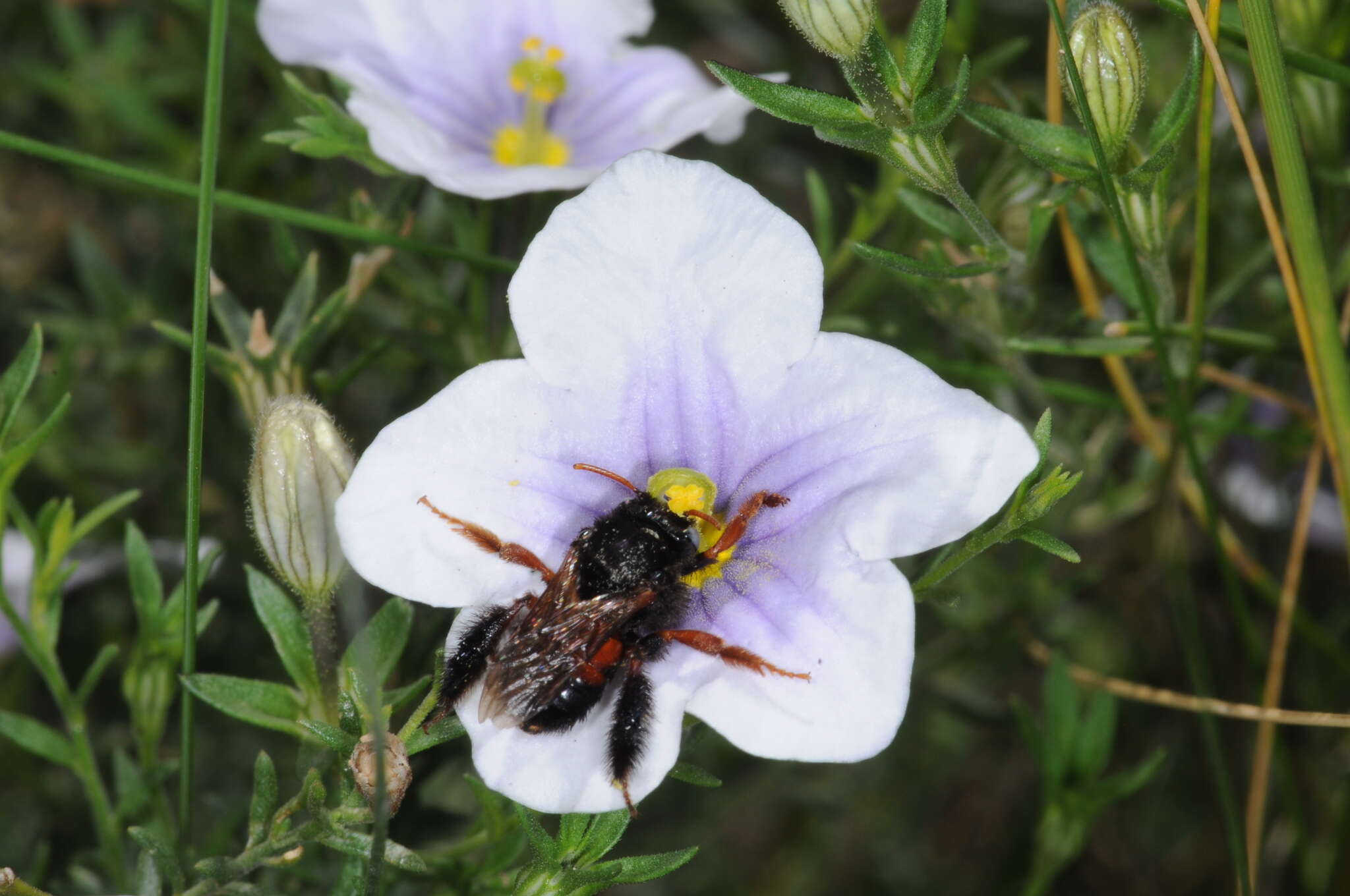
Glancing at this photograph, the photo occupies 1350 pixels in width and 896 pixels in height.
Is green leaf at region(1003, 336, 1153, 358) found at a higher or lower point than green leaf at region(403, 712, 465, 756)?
higher

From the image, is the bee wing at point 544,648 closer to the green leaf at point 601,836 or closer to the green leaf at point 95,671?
the green leaf at point 601,836

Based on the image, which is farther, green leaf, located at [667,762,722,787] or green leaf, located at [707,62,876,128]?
green leaf, located at [707,62,876,128]

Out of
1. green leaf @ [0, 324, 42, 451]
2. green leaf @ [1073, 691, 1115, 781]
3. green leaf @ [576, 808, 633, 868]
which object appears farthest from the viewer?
green leaf @ [1073, 691, 1115, 781]

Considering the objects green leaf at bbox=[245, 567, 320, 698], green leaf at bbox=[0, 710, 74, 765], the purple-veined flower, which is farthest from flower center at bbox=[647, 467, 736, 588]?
green leaf at bbox=[0, 710, 74, 765]

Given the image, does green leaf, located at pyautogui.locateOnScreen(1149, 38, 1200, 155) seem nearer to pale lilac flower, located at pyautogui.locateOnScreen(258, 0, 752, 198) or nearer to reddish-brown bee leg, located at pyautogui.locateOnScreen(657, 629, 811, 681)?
pale lilac flower, located at pyautogui.locateOnScreen(258, 0, 752, 198)

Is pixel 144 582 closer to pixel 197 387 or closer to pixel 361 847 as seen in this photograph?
pixel 197 387

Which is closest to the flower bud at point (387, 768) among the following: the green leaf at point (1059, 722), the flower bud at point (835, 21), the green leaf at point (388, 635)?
the green leaf at point (388, 635)

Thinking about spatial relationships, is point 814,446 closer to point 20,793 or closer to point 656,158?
point 656,158
